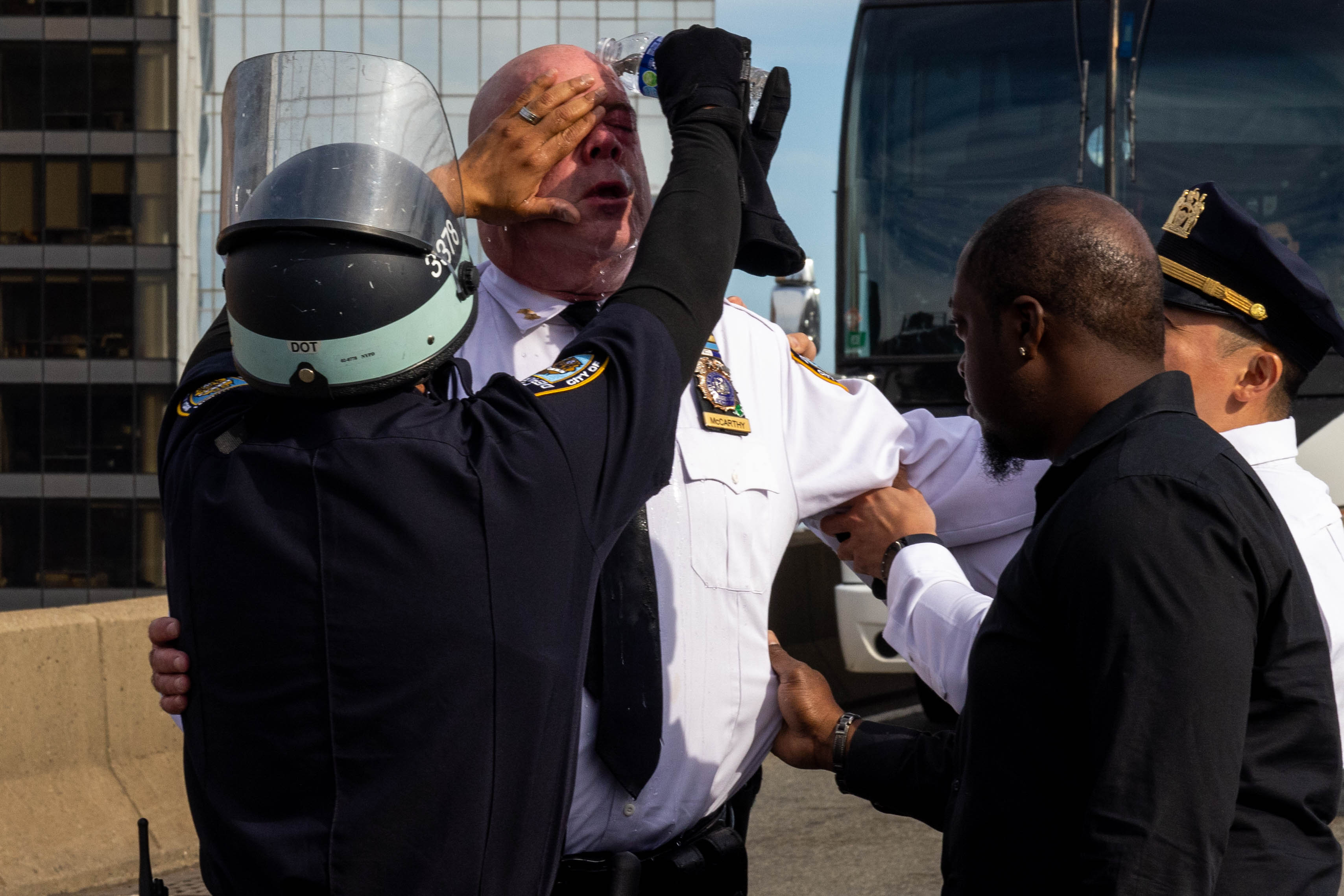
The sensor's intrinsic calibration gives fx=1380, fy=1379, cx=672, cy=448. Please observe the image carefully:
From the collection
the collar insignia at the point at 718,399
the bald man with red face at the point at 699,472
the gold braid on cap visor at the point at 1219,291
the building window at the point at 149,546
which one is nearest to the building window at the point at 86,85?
the building window at the point at 149,546

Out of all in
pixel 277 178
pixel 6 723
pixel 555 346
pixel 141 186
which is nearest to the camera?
pixel 277 178

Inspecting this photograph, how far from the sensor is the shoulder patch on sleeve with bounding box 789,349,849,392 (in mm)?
2844

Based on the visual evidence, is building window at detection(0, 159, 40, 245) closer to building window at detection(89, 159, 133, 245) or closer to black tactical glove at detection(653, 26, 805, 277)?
building window at detection(89, 159, 133, 245)

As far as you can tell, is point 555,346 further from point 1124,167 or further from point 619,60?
point 1124,167

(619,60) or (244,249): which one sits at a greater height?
(619,60)

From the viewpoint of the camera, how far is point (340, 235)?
5.91ft

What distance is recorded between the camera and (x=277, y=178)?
6.16 ft

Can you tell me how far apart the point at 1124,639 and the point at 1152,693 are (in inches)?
2.6

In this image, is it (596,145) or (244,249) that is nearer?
(244,249)

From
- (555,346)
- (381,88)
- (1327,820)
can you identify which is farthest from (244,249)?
(1327,820)

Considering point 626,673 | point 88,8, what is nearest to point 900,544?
point 626,673

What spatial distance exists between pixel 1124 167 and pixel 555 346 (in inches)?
213

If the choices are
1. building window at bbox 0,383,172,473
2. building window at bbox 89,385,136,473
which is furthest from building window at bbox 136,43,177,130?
building window at bbox 89,385,136,473

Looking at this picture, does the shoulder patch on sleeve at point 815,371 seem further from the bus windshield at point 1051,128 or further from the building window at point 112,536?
the building window at point 112,536
